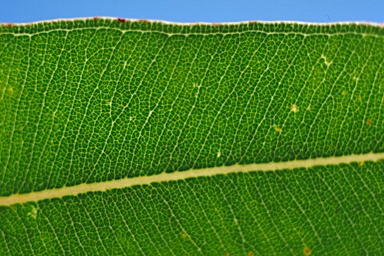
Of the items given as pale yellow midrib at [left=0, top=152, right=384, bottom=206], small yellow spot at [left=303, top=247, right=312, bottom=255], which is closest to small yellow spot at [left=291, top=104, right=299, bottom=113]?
pale yellow midrib at [left=0, top=152, right=384, bottom=206]

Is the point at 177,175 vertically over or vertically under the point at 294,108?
under

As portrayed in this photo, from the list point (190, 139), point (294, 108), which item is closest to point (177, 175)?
point (190, 139)

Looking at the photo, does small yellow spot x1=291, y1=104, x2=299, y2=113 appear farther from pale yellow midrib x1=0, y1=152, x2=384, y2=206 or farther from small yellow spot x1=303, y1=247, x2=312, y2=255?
small yellow spot x1=303, y1=247, x2=312, y2=255

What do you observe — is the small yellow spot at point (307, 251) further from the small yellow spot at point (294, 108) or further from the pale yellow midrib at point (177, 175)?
the small yellow spot at point (294, 108)

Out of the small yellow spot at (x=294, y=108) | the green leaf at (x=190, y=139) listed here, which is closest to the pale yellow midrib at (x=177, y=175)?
the green leaf at (x=190, y=139)

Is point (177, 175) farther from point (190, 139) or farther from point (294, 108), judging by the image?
point (294, 108)

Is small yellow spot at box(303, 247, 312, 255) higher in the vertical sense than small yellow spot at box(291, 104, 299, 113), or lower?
lower

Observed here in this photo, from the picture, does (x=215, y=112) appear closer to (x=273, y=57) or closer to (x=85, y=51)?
(x=273, y=57)

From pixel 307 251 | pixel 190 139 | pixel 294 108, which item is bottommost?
pixel 307 251
